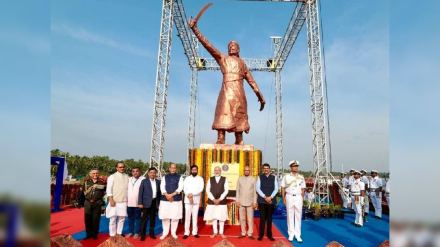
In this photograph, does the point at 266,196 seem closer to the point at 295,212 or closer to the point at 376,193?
the point at 295,212

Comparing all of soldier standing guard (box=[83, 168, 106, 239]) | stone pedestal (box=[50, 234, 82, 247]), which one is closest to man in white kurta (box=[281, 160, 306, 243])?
soldier standing guard (box=[83, 168, 106, 239])

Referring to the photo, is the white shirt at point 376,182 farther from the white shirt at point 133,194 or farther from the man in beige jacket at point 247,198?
the white shirt at point 133,194

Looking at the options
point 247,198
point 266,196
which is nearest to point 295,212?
point 266,196

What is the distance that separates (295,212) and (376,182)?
→ 174 inches

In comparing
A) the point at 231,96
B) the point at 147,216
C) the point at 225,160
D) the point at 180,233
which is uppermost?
the point at 231,96

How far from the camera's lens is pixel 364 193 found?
23.7 ft

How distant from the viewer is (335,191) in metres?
10.9

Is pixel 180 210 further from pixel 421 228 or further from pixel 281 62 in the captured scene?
pixel 281 62

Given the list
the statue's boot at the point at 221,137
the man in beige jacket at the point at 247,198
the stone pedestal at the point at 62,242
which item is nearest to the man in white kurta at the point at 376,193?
the statue's boot at the point at 221,137

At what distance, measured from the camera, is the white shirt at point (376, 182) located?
8480 mm

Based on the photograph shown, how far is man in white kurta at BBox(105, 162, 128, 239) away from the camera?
5074mm

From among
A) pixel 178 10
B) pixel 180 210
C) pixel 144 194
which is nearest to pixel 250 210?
pixel 180 210

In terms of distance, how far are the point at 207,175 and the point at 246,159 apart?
0.78 m

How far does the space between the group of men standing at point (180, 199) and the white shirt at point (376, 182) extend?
4.08 meters
